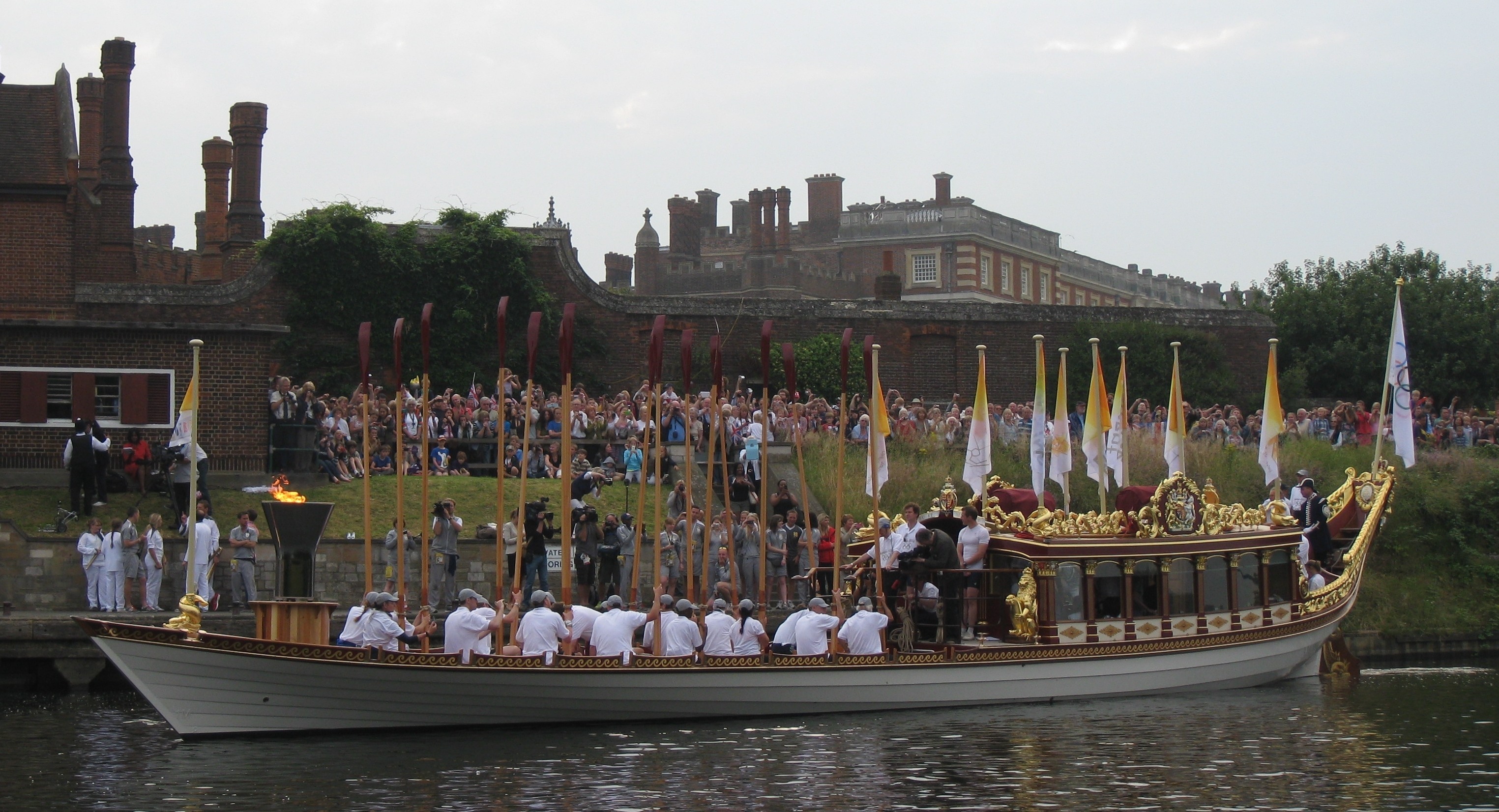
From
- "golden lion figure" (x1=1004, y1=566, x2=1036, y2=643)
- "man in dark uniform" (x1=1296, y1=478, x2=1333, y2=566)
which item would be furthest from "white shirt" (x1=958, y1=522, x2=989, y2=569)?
"man in dark uniform" (x1=1296, y1=478, x2=1333, y2=566)

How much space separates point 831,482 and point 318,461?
30.8 ft

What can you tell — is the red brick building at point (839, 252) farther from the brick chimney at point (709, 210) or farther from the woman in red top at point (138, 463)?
the woman in red top at point (138, 463)

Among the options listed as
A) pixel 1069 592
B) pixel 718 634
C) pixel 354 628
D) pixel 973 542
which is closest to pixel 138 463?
pixel 354 628

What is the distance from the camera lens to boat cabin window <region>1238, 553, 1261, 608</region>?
82.1 ft

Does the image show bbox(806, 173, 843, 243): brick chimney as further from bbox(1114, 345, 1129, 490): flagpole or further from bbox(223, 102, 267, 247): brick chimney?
bbox(1114, 345, 1129, 490): flagpole

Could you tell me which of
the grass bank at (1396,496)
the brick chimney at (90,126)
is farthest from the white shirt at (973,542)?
the brick chimney at (90,126)

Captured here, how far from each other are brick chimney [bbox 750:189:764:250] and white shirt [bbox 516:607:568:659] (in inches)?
2204

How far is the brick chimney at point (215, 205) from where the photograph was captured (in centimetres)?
4981

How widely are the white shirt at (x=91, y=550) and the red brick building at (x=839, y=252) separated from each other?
49329mm

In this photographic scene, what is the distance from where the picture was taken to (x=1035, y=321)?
160 ft

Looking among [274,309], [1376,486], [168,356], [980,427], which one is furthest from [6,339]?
[1376,486]

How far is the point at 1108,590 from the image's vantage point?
77.5 ft

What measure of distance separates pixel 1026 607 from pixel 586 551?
714 centimetres

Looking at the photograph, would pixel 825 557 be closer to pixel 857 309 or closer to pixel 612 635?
pixel 612 635
